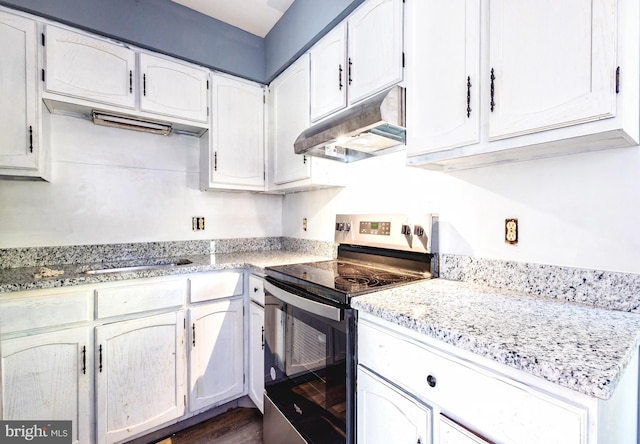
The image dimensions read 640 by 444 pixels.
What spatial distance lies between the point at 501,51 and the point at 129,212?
2294 mm

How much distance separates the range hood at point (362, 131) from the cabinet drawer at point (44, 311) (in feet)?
4.46

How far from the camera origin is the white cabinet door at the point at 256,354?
1.77 meters

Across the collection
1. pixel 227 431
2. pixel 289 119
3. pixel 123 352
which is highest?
pixel 289 119

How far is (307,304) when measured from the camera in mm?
1222

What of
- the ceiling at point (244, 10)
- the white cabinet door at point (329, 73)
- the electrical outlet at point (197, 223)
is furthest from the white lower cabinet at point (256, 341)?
the ceiling at point (244, 10)

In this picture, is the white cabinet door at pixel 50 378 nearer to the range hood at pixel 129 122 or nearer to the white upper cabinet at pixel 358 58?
the range hood at pixel 129 122

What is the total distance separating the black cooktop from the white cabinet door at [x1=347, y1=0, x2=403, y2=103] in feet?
2.97

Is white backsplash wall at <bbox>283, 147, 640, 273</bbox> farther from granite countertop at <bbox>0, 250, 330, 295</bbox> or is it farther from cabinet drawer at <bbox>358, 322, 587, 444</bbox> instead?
granite countertop at <bbox>0, 250, 330, 295</bbox>

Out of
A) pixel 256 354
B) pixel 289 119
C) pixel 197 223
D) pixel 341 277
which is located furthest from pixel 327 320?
pixel 197 223

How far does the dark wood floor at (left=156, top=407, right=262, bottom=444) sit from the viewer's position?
5.43 ft

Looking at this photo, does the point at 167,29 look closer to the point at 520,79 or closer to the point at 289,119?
the point at 289,119

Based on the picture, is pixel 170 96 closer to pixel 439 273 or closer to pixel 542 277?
pixel 439 273

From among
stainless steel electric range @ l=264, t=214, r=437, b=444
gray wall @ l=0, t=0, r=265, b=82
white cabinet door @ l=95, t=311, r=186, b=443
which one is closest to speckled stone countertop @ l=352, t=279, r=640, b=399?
stainless steel electric range @ l=264, t=214, r=437, b=444

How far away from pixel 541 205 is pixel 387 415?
37.0 inches
